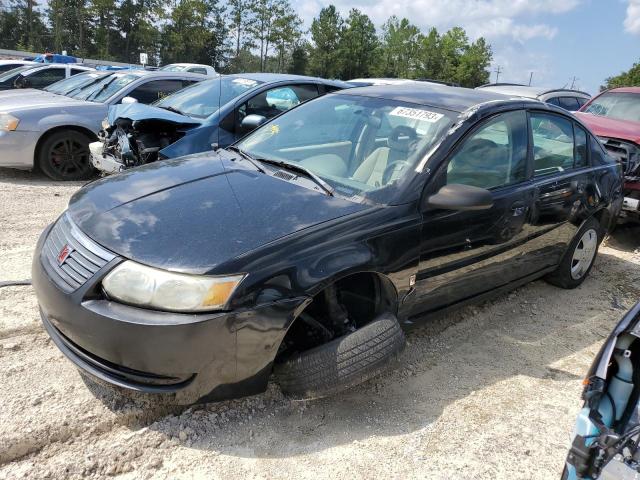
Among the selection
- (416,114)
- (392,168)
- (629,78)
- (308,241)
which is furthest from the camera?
(629,78)

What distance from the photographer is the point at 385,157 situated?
306 cm

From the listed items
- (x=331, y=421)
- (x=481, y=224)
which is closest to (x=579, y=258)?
(x=481, y=224)

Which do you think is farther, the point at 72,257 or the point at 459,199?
the point at 459,199

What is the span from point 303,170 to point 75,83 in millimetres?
6951

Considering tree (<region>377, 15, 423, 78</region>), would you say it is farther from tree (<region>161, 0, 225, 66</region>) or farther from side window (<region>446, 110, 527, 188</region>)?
side window (<region>446, 110, 527, 188</region>)

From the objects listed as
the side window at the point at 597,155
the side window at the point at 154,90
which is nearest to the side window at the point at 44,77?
the side window at the point at 154,90

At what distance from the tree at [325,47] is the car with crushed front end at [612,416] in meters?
55.0

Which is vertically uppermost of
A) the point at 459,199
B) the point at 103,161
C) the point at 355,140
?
the point at 355,140

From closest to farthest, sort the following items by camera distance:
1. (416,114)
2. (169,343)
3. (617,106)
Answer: (169,343) → (416,114) → (617,106)

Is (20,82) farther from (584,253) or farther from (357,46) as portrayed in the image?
(357,46)

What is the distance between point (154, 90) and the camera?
7.61 metres

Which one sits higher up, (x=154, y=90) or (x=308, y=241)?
(x=154, y=90)

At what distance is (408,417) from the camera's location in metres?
2.70

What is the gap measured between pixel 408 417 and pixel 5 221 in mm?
4458
